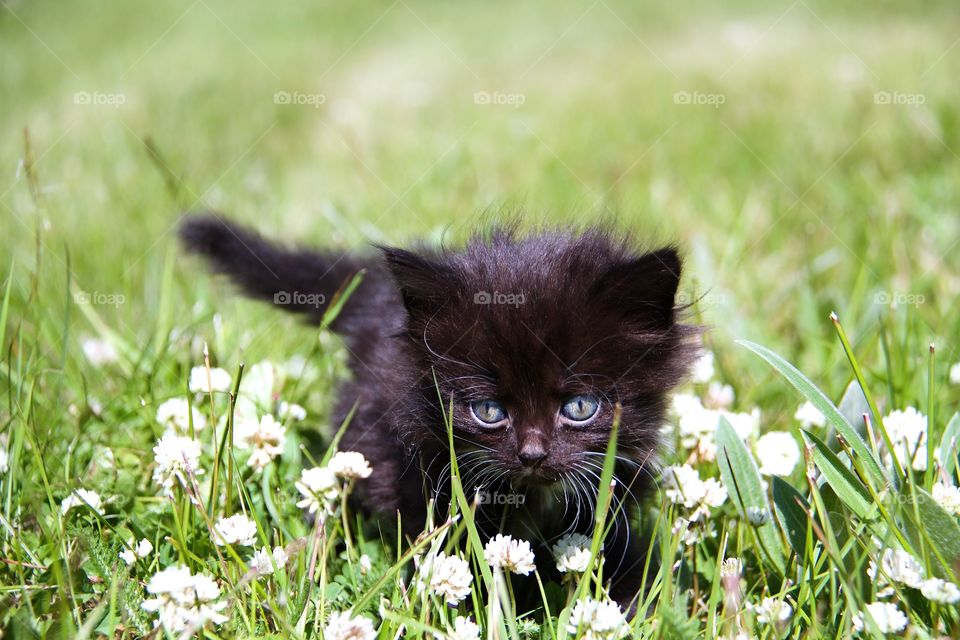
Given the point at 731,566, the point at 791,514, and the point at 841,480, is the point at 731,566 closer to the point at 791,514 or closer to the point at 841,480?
the point at 791,514

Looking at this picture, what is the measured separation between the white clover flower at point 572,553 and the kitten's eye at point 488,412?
30cm

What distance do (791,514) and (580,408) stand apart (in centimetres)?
51

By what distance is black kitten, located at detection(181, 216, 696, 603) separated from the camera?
72.7 inches

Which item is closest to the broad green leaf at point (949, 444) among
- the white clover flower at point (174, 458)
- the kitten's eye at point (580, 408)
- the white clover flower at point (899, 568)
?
the white clover flower at point (899, 568)

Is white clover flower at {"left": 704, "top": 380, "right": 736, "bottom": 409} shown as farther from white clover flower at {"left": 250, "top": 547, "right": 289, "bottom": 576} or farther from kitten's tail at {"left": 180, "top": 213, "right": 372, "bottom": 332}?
white clover flower at {"left": 250, "top": 547, "right": 289, "bottom": 576}

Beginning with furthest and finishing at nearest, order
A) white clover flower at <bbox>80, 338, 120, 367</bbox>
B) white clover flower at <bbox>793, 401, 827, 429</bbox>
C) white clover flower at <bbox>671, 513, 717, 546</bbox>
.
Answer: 1. white clover flower at <bbox>80, 338, 120, 367</bbox>
2. white clover flower at <bbox>793, 401, 827, 429</bbox>
3. white clover flower at <bbox>671, 513, 717, 546</bbox>

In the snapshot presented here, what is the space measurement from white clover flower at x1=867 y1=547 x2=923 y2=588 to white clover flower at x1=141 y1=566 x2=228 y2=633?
1.27 meters

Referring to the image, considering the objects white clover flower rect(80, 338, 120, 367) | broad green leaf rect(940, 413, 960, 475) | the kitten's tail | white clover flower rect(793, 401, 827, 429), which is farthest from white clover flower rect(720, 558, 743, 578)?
white clover flower rect(80, 338, 120, 367)

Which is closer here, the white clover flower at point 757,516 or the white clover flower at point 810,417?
the white clover flower at point 757,516

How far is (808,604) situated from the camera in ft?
5.90

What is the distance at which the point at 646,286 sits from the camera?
74.4 inches

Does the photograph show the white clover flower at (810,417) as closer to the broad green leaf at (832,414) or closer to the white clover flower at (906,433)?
the white clover flower at (906,433)

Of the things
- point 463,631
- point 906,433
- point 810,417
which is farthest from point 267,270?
point 906,433

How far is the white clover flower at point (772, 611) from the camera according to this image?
1.66m
